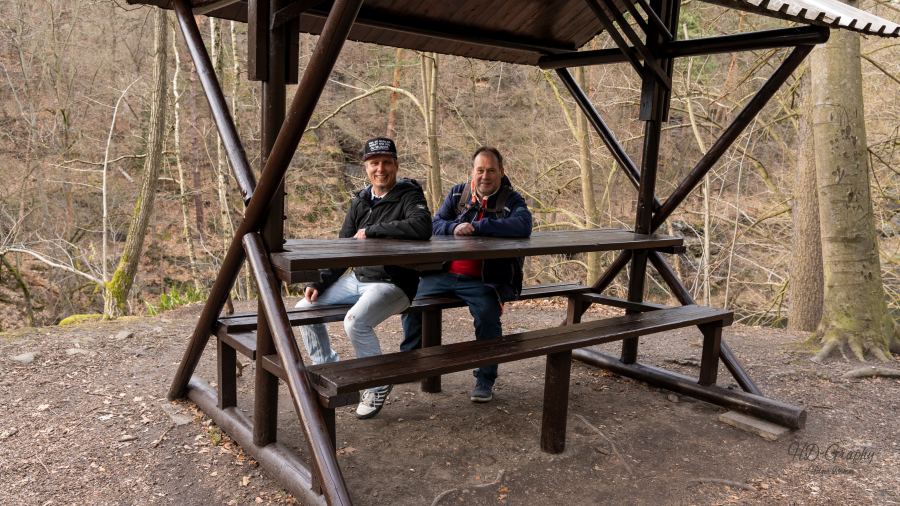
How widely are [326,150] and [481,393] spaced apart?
37.6 ft

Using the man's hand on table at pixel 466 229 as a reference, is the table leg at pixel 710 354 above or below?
below

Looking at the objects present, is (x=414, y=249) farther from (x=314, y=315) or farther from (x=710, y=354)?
(x=710, y=354)

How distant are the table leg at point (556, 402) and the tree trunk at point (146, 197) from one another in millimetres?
6560

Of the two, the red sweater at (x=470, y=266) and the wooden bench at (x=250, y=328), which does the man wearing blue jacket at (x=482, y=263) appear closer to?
the red sweater at (x=470, y=266)

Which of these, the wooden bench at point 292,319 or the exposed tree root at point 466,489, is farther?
the wooden bench at point 292,319

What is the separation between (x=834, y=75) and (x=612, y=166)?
630 centimetres

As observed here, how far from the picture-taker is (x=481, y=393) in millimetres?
4262

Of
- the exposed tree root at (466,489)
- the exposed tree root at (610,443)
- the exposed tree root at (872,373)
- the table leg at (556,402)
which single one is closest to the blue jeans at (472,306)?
the table leg at (556,402)

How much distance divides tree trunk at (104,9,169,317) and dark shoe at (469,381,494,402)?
579 centimetres

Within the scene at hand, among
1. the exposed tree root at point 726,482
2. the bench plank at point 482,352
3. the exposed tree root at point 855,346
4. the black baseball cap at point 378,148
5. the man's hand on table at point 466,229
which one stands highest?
the black baseball cap at point 378,148

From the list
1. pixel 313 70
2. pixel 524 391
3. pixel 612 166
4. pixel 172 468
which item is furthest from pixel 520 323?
pixel 612 166

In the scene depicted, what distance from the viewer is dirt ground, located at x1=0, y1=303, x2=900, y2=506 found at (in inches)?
122

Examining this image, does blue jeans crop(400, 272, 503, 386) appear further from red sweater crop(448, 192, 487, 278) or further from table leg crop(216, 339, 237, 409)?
table leg crop(216, 339, 237, 409)

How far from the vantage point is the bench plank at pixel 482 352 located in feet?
9.31
